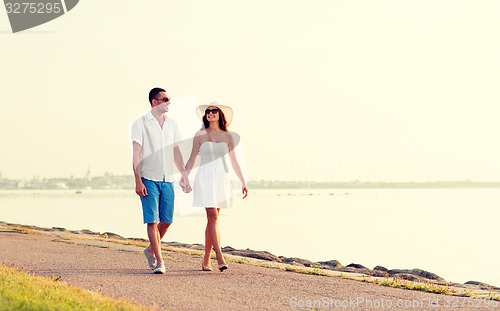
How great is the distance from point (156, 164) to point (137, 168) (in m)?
0.29

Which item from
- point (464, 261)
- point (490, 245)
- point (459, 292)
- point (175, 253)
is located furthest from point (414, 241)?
point (459, 292)

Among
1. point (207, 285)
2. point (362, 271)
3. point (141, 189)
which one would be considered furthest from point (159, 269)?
point (362, 271)

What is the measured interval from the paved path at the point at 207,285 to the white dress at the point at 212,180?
111 cm

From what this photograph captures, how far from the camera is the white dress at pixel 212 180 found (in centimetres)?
874

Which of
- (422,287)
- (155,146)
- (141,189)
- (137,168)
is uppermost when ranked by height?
(155,146)

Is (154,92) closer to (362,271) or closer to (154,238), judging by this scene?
(154,238)

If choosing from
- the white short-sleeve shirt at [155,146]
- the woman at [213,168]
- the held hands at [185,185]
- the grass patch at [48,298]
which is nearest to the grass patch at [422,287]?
the woman at [213,168]

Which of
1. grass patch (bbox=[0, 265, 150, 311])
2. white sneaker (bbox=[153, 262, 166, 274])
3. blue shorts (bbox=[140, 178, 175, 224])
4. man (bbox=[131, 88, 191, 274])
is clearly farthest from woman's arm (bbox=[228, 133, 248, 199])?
grass patch (bbox=[0, 265, 150, 311])

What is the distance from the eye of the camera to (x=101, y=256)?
10.9 metres

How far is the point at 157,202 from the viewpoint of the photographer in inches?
337

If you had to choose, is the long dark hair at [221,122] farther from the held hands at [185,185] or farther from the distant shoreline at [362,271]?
the distant shoreline at [362,271]

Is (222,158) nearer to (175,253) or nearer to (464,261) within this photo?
(175,253)

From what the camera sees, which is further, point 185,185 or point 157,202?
point 185,185

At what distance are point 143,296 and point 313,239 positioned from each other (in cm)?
2632
